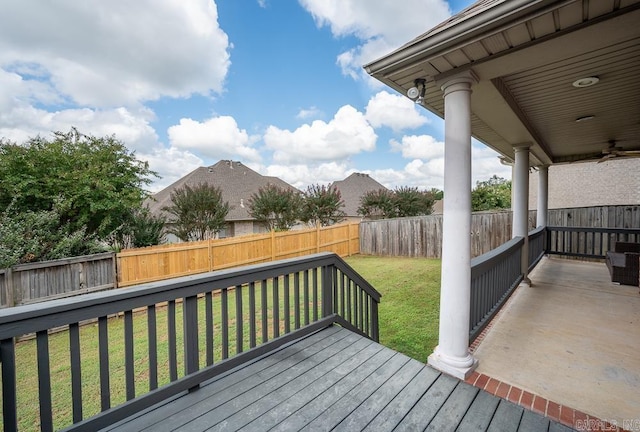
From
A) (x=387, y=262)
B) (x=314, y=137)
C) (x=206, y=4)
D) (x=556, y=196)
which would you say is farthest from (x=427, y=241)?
(x=314, y=137)

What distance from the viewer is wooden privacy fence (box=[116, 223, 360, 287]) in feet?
22.5

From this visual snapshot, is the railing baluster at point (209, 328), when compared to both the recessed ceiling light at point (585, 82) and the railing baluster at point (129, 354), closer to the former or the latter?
the railing baluster at point (129, 354)

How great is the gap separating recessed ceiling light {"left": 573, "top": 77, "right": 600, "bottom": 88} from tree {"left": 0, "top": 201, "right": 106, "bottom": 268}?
9.15m

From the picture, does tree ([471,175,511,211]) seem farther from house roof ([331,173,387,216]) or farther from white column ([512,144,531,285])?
white column ([512,144,531,285])

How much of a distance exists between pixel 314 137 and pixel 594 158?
938 inches

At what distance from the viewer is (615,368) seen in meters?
2.86

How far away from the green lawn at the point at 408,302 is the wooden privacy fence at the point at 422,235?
2.81ft

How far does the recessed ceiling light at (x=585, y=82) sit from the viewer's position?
292cm

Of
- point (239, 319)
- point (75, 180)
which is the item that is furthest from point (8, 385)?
point (75, 180)

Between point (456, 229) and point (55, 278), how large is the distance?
23.8ft

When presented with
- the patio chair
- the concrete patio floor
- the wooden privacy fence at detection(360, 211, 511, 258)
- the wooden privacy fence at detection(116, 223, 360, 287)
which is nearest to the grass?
the concrete patio floor

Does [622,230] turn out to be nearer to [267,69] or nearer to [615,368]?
[615,368]

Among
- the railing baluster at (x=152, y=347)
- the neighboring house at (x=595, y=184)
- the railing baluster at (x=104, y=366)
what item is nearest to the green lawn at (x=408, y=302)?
the railing baluster at (x=152, y=347)

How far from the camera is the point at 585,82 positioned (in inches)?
118
